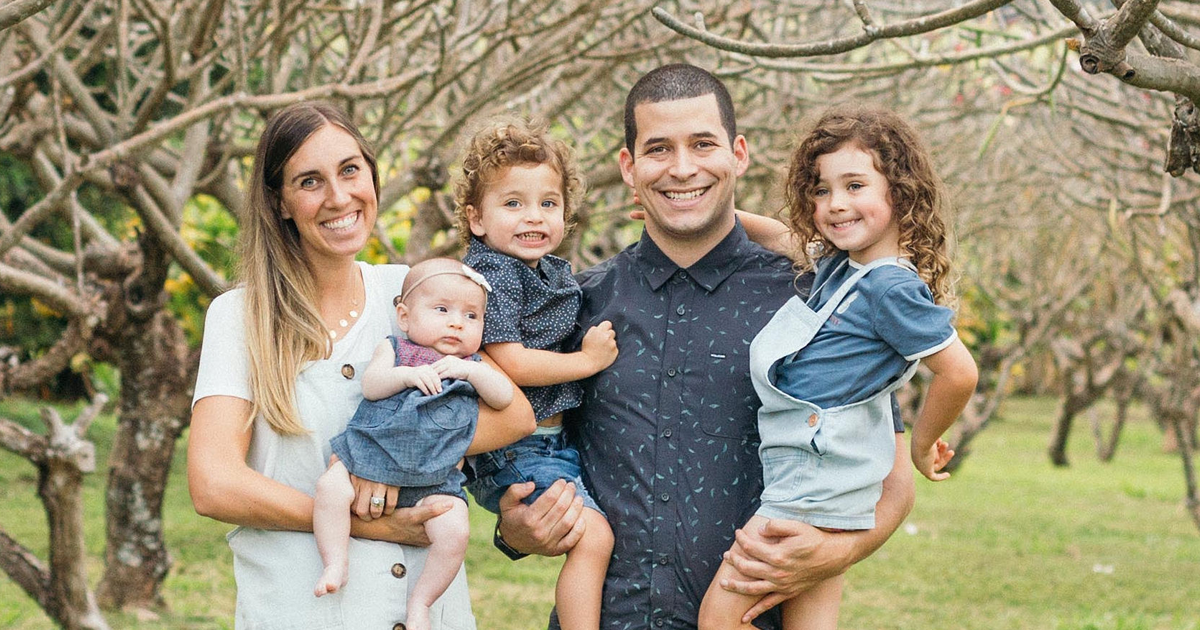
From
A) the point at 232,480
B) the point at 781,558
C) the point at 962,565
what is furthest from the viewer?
the point at 962,565

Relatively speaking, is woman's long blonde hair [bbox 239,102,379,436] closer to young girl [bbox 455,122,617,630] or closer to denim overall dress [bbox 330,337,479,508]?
denim overall dress [bbox 330,337,479,508]

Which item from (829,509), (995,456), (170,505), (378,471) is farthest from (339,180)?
(995,456)

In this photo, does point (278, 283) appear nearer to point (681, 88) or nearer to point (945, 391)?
point (681, 88)

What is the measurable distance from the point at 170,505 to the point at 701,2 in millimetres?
6381

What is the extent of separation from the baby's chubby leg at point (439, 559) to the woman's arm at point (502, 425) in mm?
177

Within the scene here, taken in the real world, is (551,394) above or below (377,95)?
below

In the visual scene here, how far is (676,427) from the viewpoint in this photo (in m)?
2.92

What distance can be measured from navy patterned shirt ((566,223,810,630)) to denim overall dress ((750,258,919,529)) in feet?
0.35

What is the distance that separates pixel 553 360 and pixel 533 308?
5.5 inches

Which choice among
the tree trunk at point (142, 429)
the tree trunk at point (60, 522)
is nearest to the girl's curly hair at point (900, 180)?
the tree trunk at point (60, 522)

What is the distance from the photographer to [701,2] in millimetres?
6762

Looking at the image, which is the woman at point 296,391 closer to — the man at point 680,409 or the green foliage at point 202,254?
the man at point 680,409

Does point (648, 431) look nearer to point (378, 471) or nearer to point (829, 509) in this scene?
point (829, 509)

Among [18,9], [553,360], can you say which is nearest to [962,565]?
[553,360]
